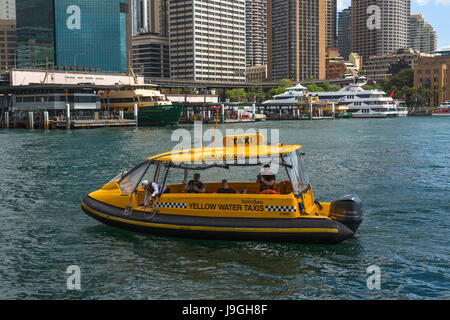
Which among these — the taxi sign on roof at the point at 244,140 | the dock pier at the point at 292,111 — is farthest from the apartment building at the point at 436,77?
the taxi sign on roof at the point at 244,140

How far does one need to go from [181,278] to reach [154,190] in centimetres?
400

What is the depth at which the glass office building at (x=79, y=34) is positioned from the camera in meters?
160

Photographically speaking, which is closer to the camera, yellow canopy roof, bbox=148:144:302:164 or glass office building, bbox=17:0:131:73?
yellow canopy roof, bbox=148:144:302:164

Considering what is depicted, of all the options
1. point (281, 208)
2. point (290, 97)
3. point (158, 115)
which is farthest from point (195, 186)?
point (290, 97)

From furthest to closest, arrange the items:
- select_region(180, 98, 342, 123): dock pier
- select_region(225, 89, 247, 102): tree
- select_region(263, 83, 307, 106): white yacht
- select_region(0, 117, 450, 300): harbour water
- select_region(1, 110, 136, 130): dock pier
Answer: select_region(225, 89, 247, 102): tree < select_region(263, 83, 307, 106): white yacht < select_region(180, 98, 342, 123): dock pier < select_region(1, 110, 136, 130): dock pier < select_region(0, 117, 450, 300): harbour water

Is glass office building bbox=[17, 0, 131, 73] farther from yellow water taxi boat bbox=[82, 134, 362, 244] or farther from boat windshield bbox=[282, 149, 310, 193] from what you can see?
boat windshield bbox=[282, 149, 310, 193]

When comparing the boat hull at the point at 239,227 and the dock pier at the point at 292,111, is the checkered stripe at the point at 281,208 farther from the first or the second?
the dock pier at the point at 292,111

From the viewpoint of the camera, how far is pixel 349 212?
47.3 feet

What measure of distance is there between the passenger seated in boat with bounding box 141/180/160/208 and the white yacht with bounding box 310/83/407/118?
131 metres

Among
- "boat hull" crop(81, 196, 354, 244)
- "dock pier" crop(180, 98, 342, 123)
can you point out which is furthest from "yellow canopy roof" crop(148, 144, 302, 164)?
"dock pier" crop(180, 98, 342, 123)

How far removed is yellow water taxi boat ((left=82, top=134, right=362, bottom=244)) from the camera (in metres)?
14.1

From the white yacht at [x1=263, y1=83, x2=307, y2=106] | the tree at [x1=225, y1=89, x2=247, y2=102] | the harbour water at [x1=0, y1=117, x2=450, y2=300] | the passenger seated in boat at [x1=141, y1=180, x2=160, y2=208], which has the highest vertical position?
the tree at [x1=225, y1=89, x2=247, y2=102]
